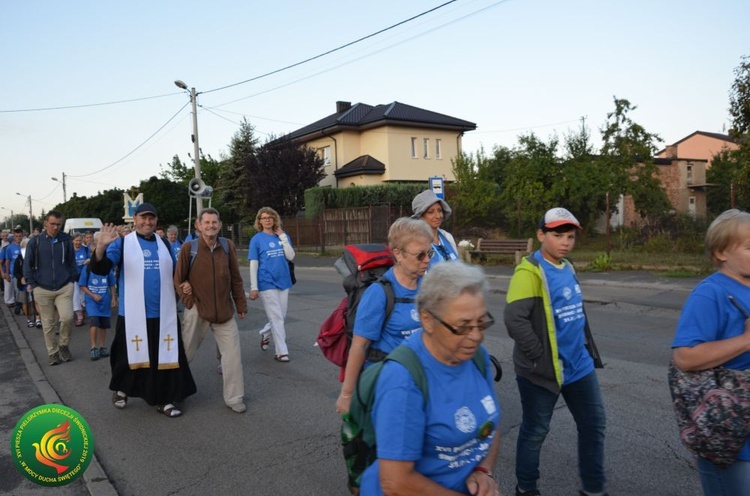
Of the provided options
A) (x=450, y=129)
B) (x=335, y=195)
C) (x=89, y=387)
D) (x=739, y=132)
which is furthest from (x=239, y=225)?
(x=89, y=387)

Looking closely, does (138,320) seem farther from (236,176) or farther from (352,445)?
(236,176)

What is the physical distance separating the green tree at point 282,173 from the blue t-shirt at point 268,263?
29.6m

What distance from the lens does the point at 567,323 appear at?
3250 millimetres

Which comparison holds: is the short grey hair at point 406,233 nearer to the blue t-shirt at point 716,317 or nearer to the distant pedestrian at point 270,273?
the blue t-shirt at point 716,317

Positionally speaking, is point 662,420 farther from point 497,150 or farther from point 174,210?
point 174,210

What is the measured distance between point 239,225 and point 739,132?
3073 cm

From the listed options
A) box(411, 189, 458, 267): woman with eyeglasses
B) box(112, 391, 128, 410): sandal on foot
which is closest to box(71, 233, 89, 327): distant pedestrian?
box(112, 391, 128, 410): sandal on foot

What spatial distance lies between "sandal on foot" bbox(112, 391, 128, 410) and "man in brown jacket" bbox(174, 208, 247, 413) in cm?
107

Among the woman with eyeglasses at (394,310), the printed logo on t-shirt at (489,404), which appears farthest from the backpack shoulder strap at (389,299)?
the printed logo on t-shirt at (489,404)

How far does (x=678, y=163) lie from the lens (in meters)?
44.7

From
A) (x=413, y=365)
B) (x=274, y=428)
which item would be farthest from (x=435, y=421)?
(x=274, y=428)

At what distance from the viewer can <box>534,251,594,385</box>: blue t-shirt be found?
127 inches

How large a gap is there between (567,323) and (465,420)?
1555mm

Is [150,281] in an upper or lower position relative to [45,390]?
upper
